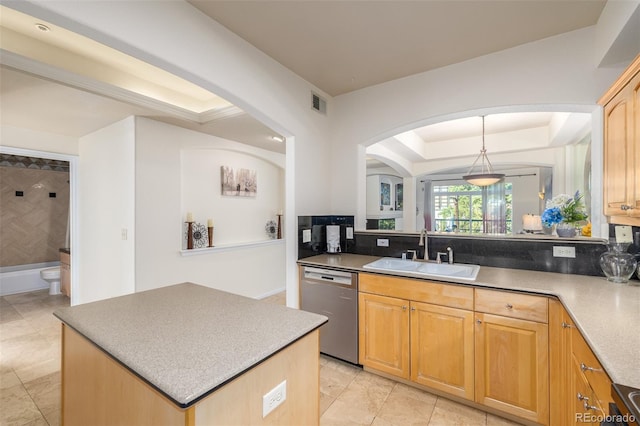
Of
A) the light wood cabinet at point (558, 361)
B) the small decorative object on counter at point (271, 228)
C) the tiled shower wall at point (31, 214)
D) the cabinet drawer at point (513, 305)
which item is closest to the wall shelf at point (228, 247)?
the small decorative object on counter at point (271, 228)

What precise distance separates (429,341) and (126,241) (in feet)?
10.4

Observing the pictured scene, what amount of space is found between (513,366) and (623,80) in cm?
176

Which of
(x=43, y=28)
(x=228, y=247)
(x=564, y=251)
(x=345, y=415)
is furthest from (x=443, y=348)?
(x=43, y=28)

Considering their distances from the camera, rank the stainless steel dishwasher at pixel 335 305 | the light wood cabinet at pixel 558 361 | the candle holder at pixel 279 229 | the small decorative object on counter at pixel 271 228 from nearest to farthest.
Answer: the light wood cabinet at pixel 558 361 → the stainless steel dishwasher at pixel 335 305 → the small decorative object on counter at pixel 271 228 → the candle holder at pixel 279 229

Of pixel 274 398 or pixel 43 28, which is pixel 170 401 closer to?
pixel 274 398

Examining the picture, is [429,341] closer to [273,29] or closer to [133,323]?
[133,323]

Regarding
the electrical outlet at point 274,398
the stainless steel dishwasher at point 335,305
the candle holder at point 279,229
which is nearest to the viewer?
the electrical outlet at point 274,398

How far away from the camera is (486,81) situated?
2432mm

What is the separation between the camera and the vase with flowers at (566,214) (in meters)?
2.07

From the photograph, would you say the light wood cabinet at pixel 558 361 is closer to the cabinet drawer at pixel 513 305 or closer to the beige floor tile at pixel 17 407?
the cabinet drawer at pixel 513 305

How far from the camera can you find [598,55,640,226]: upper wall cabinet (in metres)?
1.42

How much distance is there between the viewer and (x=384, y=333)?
7.38ft

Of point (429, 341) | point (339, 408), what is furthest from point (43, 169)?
point (429, 341)

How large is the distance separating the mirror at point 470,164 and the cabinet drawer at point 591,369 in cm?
283
